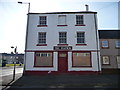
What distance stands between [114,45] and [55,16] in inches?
451

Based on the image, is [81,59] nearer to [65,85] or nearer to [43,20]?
[65,85]

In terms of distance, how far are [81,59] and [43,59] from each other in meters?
5.80

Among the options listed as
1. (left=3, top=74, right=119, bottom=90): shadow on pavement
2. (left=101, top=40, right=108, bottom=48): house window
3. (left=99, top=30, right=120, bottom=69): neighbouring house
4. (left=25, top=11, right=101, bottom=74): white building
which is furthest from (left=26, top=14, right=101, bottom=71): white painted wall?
(left=3, top=74, right=119, bottom=90): shadow on pavement

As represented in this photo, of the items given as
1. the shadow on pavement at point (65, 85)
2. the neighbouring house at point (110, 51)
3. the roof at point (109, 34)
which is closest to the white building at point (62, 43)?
the neighbouring house at point (110, 51)

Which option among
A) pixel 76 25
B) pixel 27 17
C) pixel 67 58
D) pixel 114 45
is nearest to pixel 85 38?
pixel 76 25

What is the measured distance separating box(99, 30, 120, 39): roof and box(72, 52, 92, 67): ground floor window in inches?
207

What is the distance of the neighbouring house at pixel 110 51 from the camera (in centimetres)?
1633

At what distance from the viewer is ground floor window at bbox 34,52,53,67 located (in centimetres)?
1460

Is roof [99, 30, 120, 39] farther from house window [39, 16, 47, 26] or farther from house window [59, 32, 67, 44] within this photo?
house window [39, 16, 47, 26]

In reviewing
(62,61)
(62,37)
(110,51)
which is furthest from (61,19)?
(110,51)

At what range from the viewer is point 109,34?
58.6 feet

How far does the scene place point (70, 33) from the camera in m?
15.3

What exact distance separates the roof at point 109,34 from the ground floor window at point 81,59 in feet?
17.3

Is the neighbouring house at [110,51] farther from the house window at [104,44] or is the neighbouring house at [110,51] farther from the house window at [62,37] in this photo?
the house window at [62,37]
